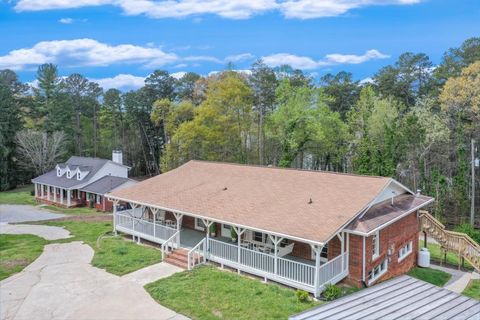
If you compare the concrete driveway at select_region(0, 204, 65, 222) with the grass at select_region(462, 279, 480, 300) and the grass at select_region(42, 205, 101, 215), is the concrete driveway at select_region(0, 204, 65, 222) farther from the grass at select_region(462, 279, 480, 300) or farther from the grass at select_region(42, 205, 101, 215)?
the grass at select_region(462, 279, 480, 300)

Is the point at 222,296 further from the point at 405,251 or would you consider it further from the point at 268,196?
the point at 405,251

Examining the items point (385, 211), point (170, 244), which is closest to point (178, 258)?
point (170, 244)

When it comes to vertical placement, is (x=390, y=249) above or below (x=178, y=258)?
→ above

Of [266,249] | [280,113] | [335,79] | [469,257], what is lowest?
[469,257]

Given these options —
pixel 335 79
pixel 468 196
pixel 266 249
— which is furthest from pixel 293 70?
pixel 266 249

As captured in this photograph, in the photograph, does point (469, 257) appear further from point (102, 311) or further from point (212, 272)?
point (102, 311)

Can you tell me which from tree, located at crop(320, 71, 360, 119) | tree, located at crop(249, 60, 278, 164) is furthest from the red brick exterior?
tree, located at crop(320, 71, 360, 119)
